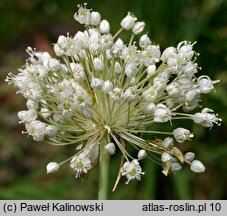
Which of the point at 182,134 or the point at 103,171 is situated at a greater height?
the point at 182,134

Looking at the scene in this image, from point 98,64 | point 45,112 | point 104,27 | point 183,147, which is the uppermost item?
point 183,147

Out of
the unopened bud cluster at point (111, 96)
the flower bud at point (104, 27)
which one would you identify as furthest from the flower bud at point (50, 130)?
the flower bud at point (104, 27)

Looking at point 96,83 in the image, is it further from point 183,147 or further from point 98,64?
point 183,147

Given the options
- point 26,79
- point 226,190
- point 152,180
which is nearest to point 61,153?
point 152,180

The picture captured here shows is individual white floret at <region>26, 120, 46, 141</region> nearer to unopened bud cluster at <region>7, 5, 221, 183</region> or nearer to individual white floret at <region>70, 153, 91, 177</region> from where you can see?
unopened bud cluster at <region>7, 5, 221, 183</region>

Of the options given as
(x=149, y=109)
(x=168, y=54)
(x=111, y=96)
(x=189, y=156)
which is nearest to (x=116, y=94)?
(x=111, y=96)

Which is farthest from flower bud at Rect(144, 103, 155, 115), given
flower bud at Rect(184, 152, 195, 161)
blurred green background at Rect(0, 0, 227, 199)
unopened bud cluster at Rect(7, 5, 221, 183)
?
blurred green background at Rect(0, 0, 227, 199)

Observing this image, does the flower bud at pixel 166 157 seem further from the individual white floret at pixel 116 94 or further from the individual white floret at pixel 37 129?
the individual white floret at pixel 37 129
